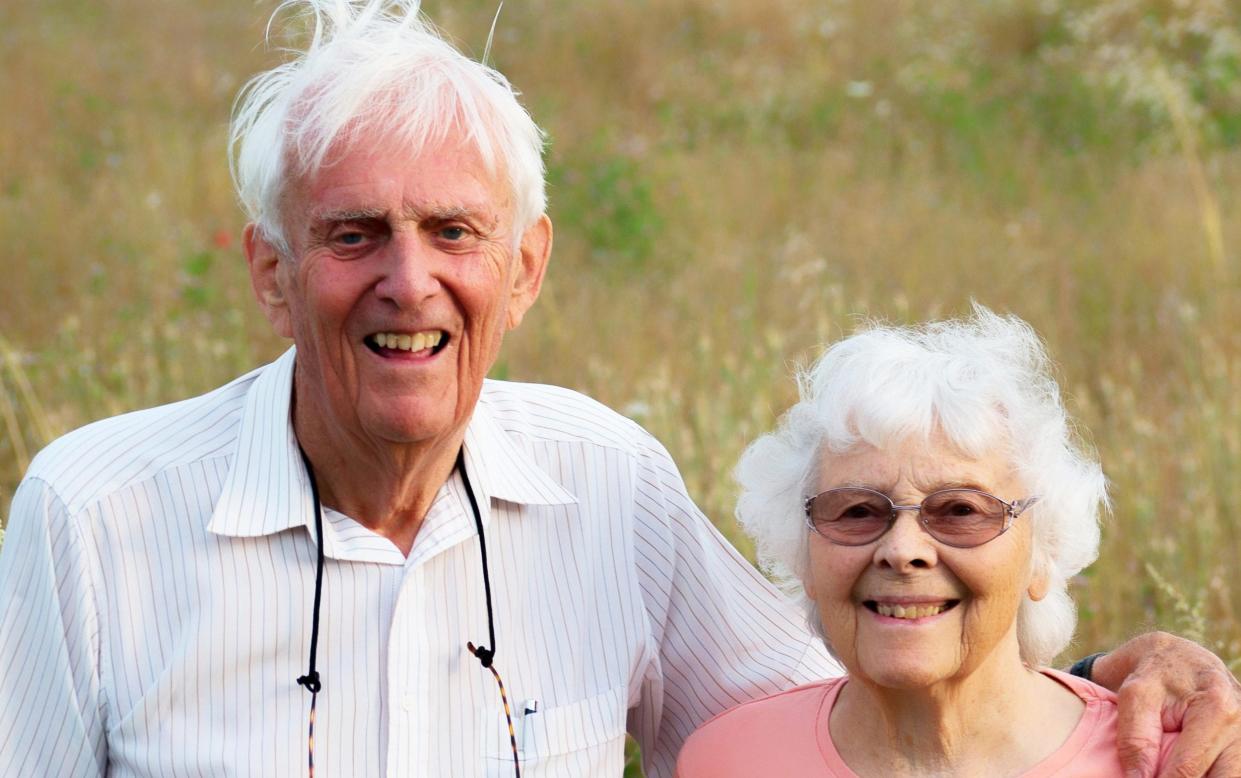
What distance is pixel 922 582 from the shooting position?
7.73 ft

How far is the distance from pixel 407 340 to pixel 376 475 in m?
0.27

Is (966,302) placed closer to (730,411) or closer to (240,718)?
(730,411)

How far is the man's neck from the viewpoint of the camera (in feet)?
8.70

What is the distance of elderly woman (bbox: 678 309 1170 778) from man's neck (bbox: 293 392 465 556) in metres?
0.62

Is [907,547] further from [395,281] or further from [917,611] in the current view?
[395,281]

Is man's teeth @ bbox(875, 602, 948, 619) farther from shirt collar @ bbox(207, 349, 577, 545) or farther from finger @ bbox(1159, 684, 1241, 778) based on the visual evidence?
shirt collar @ bbox(207, 349, 577, 545)

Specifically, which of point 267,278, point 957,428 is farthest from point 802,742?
point 267,278

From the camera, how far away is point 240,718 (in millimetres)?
2584

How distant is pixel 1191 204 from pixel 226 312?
4.62 meters

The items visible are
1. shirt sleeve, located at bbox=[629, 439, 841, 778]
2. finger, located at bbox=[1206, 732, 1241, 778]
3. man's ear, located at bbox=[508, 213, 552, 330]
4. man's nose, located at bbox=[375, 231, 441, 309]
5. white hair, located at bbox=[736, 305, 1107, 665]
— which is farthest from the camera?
shirt sleeve, located at bbox=[629, 439, 841, 778]

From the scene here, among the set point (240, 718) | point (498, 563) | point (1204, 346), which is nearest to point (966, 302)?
point (1204, 346)

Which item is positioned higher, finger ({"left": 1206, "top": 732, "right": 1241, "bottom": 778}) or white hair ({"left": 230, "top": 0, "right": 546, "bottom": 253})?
Answer: white hair ({"left": 230, "top": 0, "right": 546, "bottom": 253})

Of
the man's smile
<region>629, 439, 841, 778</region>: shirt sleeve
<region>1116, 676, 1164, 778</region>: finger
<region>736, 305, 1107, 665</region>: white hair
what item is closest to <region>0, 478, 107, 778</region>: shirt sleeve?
the man's smile

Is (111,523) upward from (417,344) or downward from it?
downward
